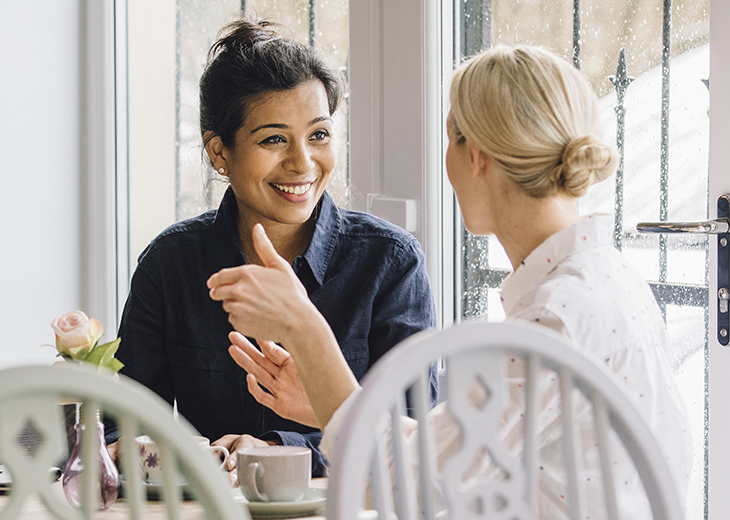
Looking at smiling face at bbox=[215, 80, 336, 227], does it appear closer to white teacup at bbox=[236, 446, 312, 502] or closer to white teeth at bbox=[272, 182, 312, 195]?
white teeth at bbox=[272, 182, 312, 195]

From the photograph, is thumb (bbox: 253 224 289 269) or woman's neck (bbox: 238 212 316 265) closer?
thumb (bbox: 253 224 289 269)

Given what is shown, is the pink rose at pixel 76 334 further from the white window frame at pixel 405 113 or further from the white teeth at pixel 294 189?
the white window frame at pixel 405 113

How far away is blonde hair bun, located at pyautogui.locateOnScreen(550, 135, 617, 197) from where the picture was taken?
89 cm

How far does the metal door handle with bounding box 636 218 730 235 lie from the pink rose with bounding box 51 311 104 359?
38.0 inches

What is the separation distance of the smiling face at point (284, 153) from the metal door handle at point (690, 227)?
2.04ft

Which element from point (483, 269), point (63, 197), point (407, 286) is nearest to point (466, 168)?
point (407, 286)

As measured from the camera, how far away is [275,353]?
1112 millimetres

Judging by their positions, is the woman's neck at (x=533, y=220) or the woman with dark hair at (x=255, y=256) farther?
the woman with dark hair at (x=255, y=256)

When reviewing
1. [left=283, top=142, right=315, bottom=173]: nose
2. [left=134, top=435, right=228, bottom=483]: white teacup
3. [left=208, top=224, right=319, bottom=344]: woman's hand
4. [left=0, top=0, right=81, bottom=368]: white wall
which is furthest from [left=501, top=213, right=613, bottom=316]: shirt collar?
[left=0, top=0, right=81, bottom=368]: white wall

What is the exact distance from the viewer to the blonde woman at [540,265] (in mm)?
758

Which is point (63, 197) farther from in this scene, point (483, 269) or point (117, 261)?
point (483, 269)

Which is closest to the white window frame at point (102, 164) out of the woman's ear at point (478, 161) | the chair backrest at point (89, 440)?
the woman's ear at point (478, 161)

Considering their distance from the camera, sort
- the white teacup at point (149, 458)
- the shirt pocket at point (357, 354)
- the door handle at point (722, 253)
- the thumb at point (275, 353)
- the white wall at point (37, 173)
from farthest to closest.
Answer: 1. the white wall at point (37, 173)
2. the shirt pocket at point (357, 354)
3. the door handle at point (722, 253)
4. the thumb at point (275, 353)
5. the white teacup at point (149, 458)

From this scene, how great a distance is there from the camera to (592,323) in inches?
29.5
